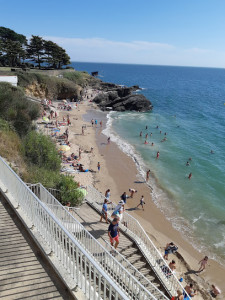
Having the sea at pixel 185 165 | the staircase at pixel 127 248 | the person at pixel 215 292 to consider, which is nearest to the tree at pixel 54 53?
the sea at pixel 185 165

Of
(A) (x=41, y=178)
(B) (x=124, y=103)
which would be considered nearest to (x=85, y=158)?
(A) (x=41, y=178)

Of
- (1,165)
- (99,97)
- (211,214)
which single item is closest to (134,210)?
(211,214)

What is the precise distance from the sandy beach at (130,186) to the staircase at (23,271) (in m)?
9.06

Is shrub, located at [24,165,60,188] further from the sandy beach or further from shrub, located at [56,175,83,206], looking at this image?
the sandy beach

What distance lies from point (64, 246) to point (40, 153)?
36.1 feet

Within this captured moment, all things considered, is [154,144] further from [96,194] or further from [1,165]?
[1,165]

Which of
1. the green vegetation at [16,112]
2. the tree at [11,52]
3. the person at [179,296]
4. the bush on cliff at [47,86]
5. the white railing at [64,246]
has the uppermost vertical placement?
the tree at [11,52]

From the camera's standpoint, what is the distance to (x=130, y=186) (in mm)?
20703

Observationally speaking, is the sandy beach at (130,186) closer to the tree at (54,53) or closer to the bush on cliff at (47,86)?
the bush on cliff at (47,86)

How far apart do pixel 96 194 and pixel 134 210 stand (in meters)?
5.29

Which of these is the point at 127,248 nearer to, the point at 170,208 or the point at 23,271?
the point at 23,271

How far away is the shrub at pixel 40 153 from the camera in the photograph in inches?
572

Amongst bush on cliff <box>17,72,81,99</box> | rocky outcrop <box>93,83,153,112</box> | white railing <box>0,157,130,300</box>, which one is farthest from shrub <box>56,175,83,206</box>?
rocky outcrop <box>93,83,153,112</box>

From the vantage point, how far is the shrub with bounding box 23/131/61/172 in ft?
47.7
